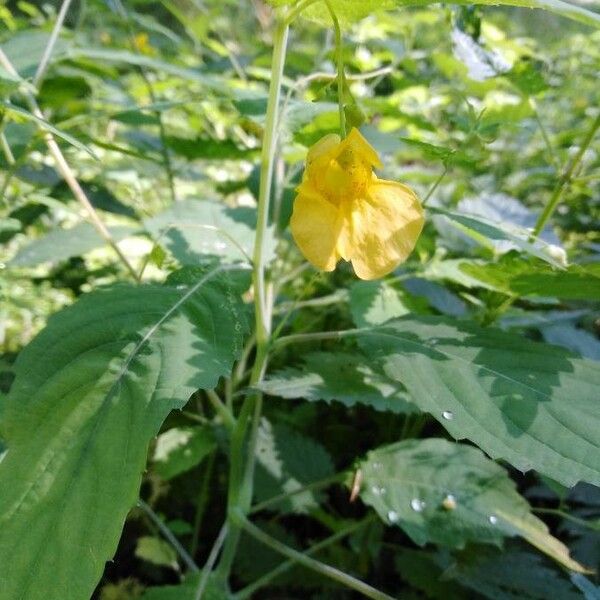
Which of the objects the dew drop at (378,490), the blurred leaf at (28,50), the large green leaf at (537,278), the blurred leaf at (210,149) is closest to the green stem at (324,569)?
the dew drop at (378,490)

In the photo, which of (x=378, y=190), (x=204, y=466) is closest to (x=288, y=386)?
(x=378, y=190)

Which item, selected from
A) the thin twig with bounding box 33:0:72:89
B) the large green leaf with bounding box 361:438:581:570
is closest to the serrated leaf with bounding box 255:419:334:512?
the large green leaf with bounding box 361:438:581:570

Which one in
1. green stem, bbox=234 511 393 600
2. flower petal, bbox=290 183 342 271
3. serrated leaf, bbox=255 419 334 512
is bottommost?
serrated leaf, bbox=255 419 334 512

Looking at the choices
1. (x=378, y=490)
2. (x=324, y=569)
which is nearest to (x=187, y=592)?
(x=324, y=569)

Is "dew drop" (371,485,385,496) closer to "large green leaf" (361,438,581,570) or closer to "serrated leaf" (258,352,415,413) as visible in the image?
"large green leaf" (361,438,581,570)

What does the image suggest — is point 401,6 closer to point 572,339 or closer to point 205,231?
point 205,231
